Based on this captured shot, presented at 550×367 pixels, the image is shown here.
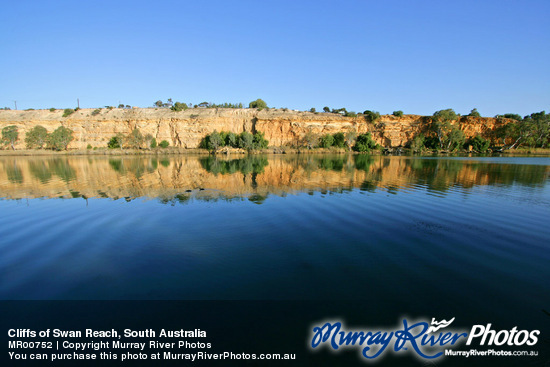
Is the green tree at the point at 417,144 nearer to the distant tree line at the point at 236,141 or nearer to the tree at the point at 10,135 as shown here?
the distant tree line at the point at 236,141

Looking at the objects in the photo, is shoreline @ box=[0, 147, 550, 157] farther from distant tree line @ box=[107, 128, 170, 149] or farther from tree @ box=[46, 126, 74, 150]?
distant tree line @ box=[107, 128, 170, 149]

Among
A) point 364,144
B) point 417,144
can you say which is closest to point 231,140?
point 364,144

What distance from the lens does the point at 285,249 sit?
6.64 m

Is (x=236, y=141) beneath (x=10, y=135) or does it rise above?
beneath

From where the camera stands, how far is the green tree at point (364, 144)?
64544 millimetres

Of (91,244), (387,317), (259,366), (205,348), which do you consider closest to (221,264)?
(205,348)

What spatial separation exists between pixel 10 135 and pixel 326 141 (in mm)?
76008

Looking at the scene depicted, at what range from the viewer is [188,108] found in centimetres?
7650

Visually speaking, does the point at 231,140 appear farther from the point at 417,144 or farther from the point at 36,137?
the point at 417,144

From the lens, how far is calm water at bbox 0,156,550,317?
4.85 m

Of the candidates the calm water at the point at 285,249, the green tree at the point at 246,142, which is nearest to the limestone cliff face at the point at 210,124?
the green tree at the point at 246,142

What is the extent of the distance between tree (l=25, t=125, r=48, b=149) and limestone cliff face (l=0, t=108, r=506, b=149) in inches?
227

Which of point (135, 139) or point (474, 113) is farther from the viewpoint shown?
point (474, 113)

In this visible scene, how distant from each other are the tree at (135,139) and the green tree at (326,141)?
44348mm
